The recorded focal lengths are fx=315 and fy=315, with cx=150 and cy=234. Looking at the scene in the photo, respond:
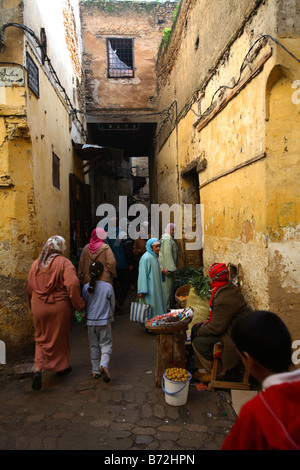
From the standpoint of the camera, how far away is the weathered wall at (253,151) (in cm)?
330

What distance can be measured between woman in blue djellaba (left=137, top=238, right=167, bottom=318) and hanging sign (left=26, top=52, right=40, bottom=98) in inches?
119

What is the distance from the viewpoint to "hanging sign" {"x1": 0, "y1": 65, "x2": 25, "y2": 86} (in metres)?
4.46

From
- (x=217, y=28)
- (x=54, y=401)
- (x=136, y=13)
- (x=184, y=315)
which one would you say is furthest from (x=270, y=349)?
(x=136, y=13)

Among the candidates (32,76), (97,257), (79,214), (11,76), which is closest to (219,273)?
(97,257)

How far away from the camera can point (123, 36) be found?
1183 centimetres

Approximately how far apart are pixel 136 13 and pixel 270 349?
13.8 metres

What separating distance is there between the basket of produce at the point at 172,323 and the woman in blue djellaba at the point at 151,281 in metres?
1.21

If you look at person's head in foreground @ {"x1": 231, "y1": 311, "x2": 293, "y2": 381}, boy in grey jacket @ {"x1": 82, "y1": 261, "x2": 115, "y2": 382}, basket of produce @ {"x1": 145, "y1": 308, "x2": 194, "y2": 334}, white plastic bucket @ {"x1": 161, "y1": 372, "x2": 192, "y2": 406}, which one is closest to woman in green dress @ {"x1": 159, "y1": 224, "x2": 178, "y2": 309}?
basket of produce @ {"x1": 145, "y1": 308, "x2": 194, "y2": 334}

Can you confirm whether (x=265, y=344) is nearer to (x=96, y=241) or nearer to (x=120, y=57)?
(x=96, y=241)

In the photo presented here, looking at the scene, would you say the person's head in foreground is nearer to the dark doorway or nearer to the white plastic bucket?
the white plastic bucket

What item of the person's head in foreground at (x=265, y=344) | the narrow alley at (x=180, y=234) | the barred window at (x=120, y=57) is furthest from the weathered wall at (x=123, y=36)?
the person's head in foreground at (x=265, y=344)

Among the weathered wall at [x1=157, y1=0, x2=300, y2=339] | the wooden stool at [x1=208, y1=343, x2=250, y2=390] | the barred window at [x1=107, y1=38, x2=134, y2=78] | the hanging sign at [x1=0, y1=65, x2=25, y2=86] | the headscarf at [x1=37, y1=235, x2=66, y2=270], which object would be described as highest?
the barred window at [x1=107, y1=38, x2=134, y2=78]

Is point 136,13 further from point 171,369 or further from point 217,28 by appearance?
point 171,369

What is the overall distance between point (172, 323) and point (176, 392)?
27.6 inches
